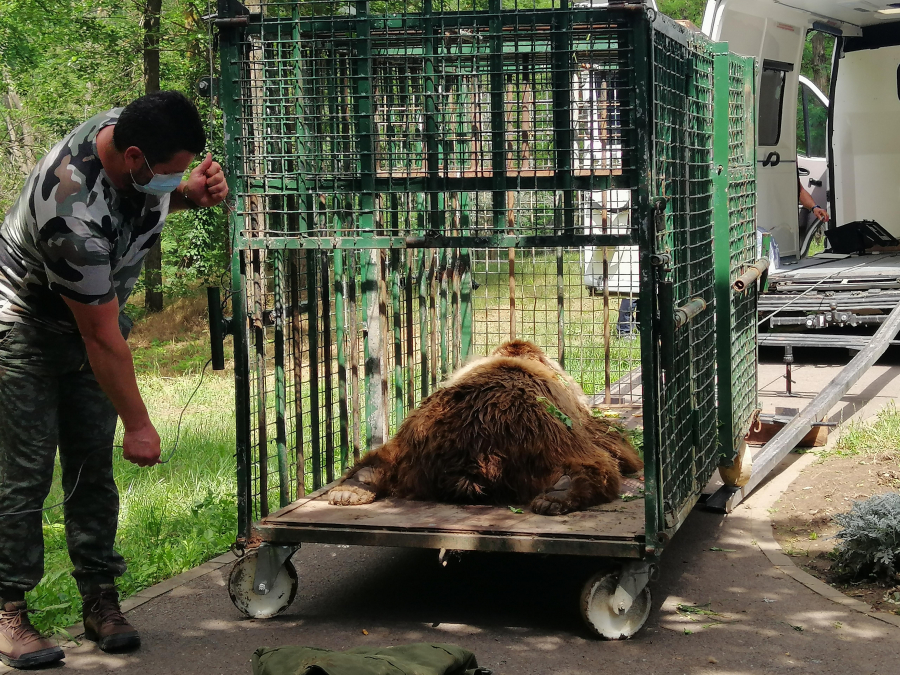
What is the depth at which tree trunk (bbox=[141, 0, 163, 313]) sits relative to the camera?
15.2 metres

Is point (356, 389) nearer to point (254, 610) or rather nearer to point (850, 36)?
point (254, 610)

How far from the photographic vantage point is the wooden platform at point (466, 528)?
4.22 metres

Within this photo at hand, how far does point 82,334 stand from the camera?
12.7 ft

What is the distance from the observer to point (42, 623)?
4.53m

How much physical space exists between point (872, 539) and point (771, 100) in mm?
8316

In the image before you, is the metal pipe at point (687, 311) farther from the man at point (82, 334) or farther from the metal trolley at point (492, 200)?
the man at point (82, 334)

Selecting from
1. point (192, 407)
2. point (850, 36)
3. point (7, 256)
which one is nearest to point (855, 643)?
point (7, 256)

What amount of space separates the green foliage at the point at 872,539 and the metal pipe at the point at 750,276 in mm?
1320

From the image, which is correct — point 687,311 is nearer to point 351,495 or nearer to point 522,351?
point 522,351

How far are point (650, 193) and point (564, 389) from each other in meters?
1.61

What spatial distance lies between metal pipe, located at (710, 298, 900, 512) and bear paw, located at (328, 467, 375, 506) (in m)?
2.28

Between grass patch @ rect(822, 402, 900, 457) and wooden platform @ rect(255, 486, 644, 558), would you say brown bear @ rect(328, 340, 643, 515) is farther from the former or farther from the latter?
grass patch @ rect(822, 402, 900, 457)

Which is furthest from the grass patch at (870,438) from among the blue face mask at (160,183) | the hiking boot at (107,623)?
the blue face mask at (160,183)

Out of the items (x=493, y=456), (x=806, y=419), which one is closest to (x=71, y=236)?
(x=493, y=456)
